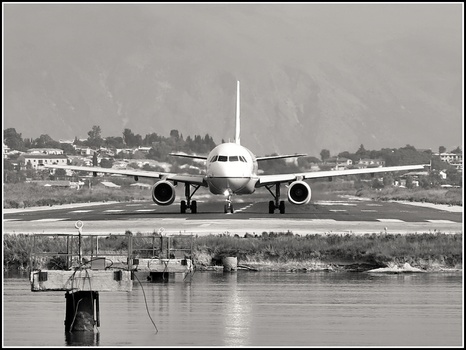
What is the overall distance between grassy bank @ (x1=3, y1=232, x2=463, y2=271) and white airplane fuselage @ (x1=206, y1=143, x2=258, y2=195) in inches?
939

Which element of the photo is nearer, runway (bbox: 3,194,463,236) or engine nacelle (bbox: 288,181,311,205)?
runway (bbox: 3,194,463,236)

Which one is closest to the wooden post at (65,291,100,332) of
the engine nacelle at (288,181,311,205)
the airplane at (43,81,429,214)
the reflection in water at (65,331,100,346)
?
the reflection in water at (65,331,100,346)

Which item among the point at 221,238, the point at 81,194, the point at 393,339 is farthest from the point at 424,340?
the point at 81,194

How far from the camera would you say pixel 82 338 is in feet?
96.5

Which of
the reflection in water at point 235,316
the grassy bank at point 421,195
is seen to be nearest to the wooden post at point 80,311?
the reflection in water at point 235,316

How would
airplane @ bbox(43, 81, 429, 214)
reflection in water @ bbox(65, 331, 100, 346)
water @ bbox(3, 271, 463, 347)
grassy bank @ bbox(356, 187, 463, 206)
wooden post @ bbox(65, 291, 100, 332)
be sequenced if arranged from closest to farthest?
reflection in water @ bbox(65, 331, 100, 346), water @ bbox(3, 271, 463, 347), wooden post @ bbox(65, 291, 100, 332), airplane @ bbox(43, 81, 429, 214), grassy bank @ bbox(356, 187, 463, 206)

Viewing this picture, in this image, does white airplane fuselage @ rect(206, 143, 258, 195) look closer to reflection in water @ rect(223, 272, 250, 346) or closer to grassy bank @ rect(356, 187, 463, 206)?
reflection in water @ rect(223, 272, 250, 346)

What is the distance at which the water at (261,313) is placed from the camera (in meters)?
29.2

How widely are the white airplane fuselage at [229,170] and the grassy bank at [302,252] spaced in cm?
2385

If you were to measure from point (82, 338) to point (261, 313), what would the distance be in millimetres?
5872

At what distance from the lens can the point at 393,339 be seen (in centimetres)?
2917

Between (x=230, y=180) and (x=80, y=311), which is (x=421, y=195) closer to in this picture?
(x=230, y=180)

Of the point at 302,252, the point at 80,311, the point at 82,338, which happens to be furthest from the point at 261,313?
the point at 302,252

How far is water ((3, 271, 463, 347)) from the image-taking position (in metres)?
29.2
